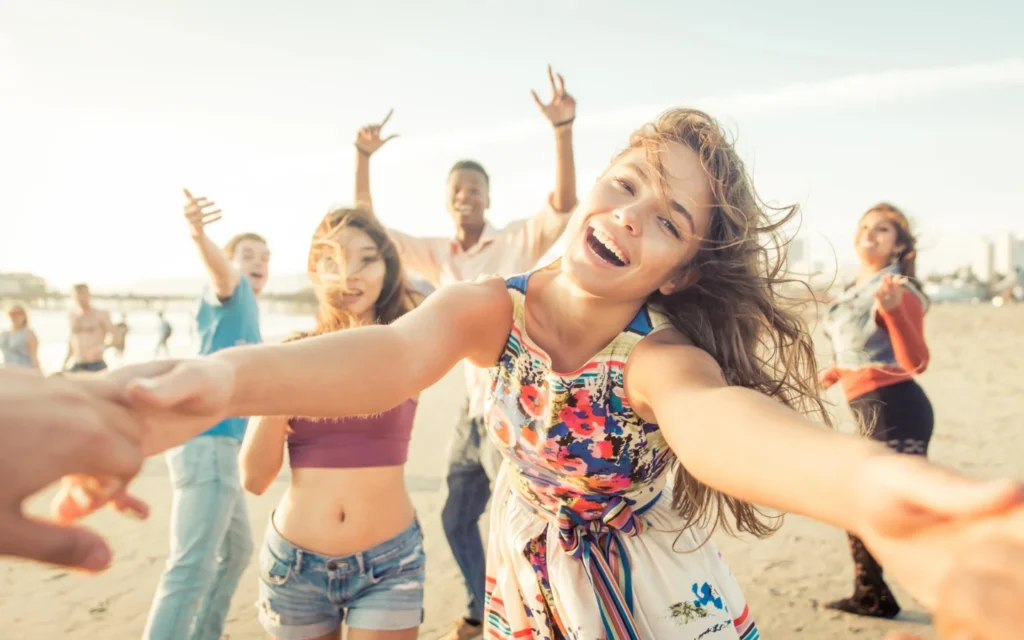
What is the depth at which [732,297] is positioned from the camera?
2.08 metres

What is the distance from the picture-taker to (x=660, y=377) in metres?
1.73

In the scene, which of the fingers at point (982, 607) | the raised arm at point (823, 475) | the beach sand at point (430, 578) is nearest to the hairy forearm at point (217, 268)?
the beach sand at point (430, 578)

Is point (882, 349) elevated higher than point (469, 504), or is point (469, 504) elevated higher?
point (882, 349)

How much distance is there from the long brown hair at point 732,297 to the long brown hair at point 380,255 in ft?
4.67

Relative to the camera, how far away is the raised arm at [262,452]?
8.89 ft

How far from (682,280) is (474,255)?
281 centimetres

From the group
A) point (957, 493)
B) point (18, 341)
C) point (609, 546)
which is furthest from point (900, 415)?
point (18, 341)

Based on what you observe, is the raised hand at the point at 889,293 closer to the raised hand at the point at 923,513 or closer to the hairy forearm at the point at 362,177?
the hairy forearm at the point at 362,177

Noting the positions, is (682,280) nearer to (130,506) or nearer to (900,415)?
(130,506)

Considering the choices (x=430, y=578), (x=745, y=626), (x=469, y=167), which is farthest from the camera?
(x=430, y=578)

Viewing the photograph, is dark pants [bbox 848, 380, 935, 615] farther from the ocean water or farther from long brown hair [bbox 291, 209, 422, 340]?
the ocean water

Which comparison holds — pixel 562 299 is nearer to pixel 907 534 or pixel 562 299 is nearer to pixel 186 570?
pixel 907 534

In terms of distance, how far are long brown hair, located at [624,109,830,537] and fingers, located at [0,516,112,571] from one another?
4.90 feet

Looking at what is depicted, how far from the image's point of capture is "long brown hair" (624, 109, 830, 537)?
200 centimetres
